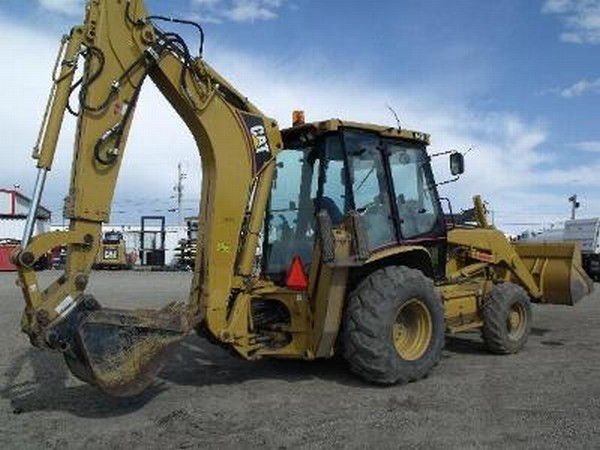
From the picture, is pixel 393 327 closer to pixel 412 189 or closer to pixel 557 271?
→ pixel 412 189

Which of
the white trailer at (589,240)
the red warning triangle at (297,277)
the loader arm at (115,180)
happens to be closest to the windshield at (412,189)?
the red warning triangle at (297,277)

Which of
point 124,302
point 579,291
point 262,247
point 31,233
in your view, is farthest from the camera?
point 124,302

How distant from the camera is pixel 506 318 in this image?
32.4 ft

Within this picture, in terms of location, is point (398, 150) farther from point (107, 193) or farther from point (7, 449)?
point (7, 449)

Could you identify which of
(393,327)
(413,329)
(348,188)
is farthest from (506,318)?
(348,188)

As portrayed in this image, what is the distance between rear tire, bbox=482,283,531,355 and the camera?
9.75 m

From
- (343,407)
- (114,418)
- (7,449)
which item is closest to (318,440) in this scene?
(343,407)

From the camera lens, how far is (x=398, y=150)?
8914mm

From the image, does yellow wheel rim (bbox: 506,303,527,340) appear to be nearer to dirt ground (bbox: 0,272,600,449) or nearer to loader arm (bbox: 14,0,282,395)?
dirt ground (bbox: 0,272,600,449)

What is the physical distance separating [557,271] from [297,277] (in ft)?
16.3

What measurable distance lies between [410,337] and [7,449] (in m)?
4.20

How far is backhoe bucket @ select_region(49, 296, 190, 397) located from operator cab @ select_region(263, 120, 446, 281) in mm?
2188

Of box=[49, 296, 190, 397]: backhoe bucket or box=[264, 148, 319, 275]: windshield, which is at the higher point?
box=[264, 148, 319, 275]: windshield

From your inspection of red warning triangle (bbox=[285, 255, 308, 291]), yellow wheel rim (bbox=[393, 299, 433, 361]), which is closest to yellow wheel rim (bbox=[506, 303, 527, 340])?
yellow wheel rim (bbox=[393, 299, 433, 361])
